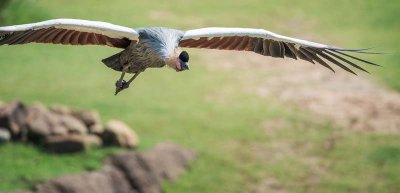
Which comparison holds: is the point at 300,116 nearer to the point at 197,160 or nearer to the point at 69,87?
the point at 197,160

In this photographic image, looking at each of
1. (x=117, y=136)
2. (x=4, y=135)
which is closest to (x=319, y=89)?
(x=117, y=136)

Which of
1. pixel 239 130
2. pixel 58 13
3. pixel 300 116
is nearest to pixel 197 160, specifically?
pixel 239 130

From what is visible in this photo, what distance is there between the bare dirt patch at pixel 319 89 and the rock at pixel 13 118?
6228mm

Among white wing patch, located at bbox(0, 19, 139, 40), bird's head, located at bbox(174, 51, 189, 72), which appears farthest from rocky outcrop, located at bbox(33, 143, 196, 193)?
bird's head, located at bbox(174, 51, 189, 72)

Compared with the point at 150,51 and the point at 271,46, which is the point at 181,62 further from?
the point at 271,46

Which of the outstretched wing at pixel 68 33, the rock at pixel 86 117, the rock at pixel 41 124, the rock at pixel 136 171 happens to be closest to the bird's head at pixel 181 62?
the outstretched wing at pixel 68 33

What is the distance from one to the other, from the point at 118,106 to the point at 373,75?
6.15m

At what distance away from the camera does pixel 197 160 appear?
1639cm

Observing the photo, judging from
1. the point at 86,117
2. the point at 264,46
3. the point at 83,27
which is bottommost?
the point at 86,117

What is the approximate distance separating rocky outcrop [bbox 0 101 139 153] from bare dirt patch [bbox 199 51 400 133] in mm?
4893

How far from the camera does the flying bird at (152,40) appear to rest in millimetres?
9766

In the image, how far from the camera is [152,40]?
10.3 m

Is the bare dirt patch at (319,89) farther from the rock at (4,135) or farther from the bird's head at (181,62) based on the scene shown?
the bird's head at (181,62)

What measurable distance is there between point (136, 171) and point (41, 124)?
162 centimetres
